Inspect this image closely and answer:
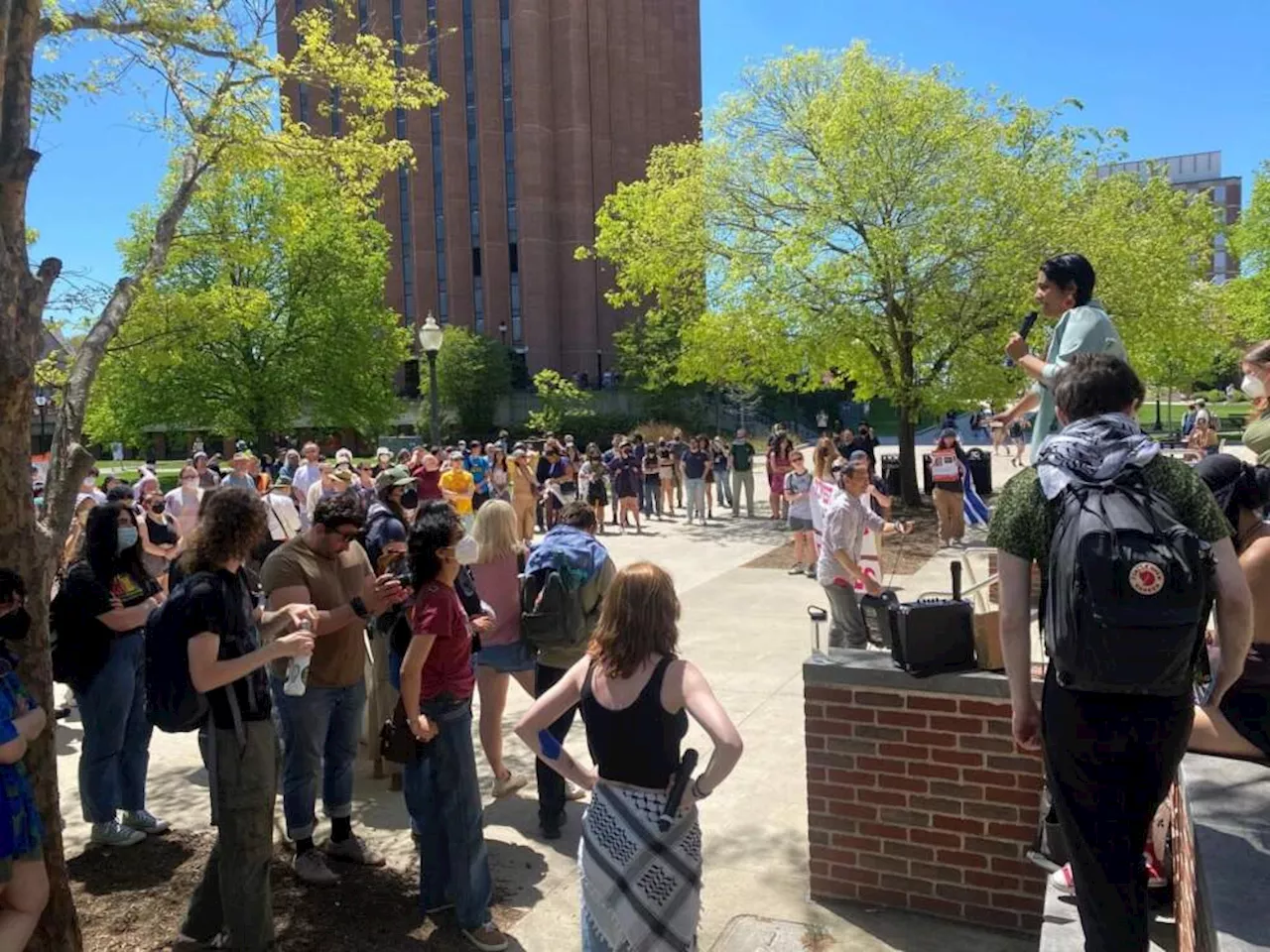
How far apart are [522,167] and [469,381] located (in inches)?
698

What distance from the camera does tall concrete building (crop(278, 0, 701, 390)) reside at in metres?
63.8

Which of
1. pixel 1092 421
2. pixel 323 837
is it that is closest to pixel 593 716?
pixel 1092 421

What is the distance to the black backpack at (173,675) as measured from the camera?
359 centimetres

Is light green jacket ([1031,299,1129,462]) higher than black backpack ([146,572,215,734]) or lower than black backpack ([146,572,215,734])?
higher

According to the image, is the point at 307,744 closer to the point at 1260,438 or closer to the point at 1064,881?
the point at 1064,881

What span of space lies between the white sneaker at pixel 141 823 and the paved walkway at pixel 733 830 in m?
0.17

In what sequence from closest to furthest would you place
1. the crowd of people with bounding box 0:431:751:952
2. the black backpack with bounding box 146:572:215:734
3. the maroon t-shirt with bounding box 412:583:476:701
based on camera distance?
1. the crowd of people with bounding box 0:431:751:952
2. the black backpack with bounding box 146:572:215:734
3. the maroon t-shirt with bounding box 412:583:476:701

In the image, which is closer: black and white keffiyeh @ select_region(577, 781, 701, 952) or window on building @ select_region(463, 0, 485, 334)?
black and white keffiyeh @ select_region(577, 781, 701, 952)

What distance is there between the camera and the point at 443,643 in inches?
164

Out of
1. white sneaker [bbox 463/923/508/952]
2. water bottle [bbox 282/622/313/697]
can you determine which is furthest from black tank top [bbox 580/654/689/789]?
water bottle [bbox 282/622/313/697]

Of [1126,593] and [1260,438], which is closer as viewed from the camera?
[1126,593]

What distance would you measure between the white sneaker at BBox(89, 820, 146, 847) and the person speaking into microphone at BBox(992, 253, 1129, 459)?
4.79 m

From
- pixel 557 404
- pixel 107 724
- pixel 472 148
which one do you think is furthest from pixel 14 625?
pixel 472 148

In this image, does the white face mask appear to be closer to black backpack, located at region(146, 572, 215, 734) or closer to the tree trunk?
black backpack, located at region(146, 572, 215, 734)
